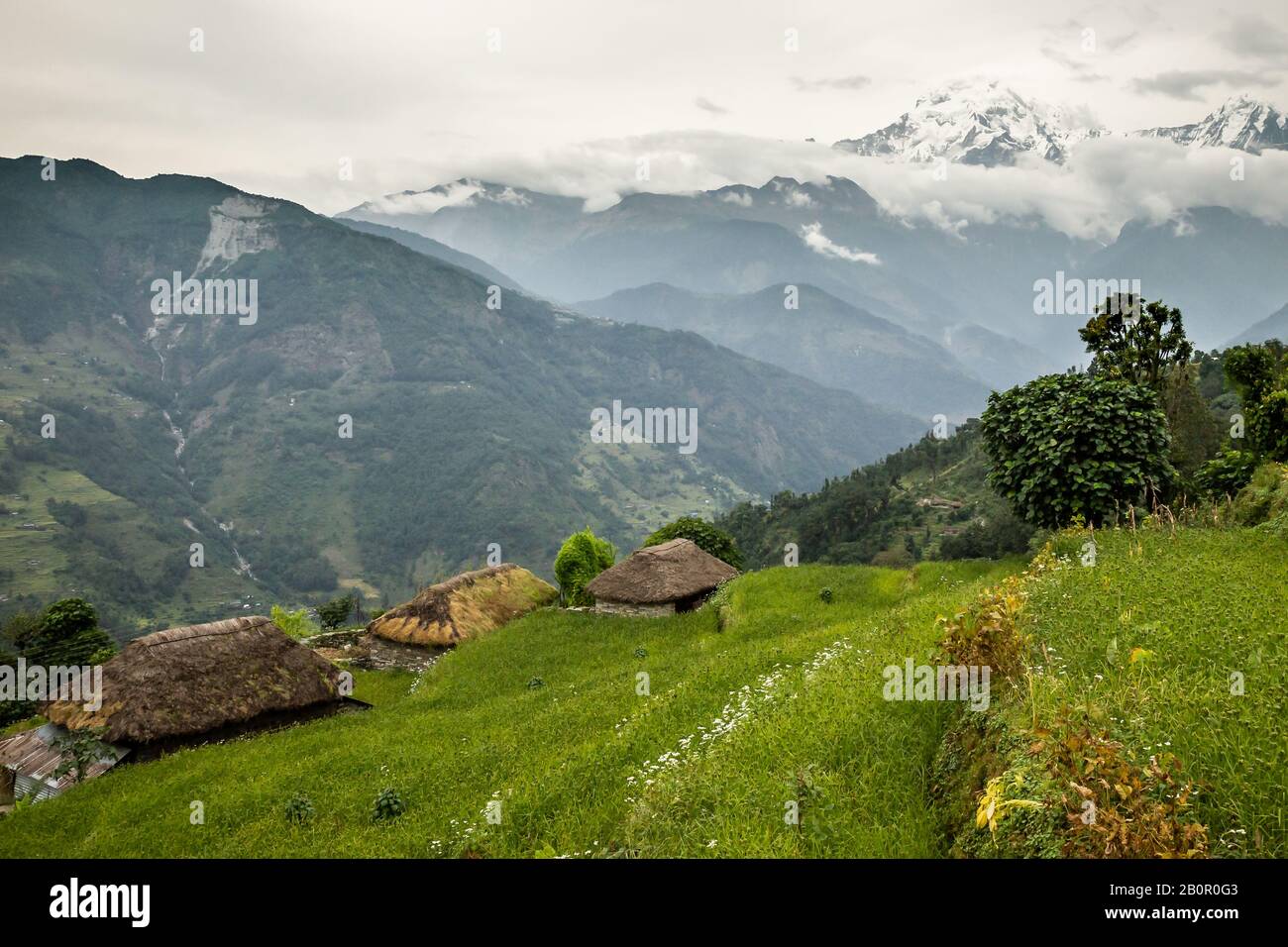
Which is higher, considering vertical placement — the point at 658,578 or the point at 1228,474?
the point at 1228,474

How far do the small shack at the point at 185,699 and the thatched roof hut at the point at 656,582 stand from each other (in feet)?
37.5

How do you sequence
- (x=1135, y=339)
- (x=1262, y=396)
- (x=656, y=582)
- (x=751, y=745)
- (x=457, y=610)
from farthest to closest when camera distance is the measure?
1. (x=457, y=610)
2. (x=656, y=582)
3. (x=1135, y=339)
4. (x=1262, y=396)
5. (x=751, y=745)

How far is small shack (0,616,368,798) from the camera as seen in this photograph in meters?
19.7

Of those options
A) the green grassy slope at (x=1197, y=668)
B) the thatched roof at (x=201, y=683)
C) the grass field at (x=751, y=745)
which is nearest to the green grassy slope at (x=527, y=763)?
the grass field at (x=751, y=745)

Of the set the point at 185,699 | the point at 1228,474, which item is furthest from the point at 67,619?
the point at 1228,474

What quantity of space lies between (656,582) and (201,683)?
16.9 metres

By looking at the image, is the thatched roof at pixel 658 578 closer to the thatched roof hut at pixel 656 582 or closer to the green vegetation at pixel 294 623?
the thatched roof hut at pixel 656 582

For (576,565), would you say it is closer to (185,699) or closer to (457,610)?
(457,610)

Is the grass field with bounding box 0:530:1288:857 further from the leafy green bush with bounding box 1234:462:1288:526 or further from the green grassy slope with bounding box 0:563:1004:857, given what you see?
the leafy green bush with bounding box 1234:462:1288:526

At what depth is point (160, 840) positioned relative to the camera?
1312 centimetres

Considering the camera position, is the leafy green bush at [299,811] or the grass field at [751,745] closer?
the grass field at [751,745]

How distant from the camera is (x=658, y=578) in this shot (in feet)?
102

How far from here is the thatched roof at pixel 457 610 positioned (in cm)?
3228

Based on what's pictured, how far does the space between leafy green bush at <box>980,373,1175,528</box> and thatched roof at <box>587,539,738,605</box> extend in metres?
14.1
